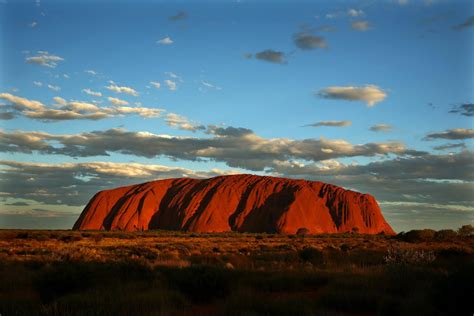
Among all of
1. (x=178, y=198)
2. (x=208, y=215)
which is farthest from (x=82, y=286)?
(x=178, y=198)

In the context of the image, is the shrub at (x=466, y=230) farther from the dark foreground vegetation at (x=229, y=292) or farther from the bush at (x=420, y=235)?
the dark foreground vegetation at (x=229, y=292)

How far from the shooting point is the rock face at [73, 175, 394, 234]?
2891 inches

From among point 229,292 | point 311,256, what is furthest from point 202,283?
point 311,256

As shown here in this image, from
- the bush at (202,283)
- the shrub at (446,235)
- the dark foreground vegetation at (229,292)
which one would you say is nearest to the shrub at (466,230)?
the shrub at (446,235)

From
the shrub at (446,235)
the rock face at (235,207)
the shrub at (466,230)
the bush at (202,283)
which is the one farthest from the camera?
the rock face at (235,207)

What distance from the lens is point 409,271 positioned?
1044cm

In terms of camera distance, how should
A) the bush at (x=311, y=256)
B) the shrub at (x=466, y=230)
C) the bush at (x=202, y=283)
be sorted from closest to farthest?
1. the bush at (x=202, y=283)
2. the bush at (x=311, y=256)
3. the shrub at (x=466, y=230)

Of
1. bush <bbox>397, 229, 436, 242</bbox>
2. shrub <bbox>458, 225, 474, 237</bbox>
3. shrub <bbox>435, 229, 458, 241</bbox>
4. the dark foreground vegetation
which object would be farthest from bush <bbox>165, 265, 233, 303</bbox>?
shrub <bbox>458, 225, 474, 237</bbox>

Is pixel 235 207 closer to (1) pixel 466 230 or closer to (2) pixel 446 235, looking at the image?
(1) pixel 466 230

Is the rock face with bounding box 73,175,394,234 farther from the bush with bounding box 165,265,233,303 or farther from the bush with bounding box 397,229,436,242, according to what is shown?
the bush with bounding box 165,265,233,303

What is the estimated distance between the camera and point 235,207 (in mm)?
78188

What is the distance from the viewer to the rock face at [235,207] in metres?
73.4

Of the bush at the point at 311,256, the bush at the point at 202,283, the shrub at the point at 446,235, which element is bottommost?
the shrub at the point at 446,235

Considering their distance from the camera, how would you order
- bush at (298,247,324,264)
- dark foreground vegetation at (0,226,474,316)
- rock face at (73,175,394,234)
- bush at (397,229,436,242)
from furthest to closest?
rock face at (73,175,394,234) → bush at (397,229,436,242) → bush at (298,247,324,264) → dark foreground vegetation at (0,226,474,316)
